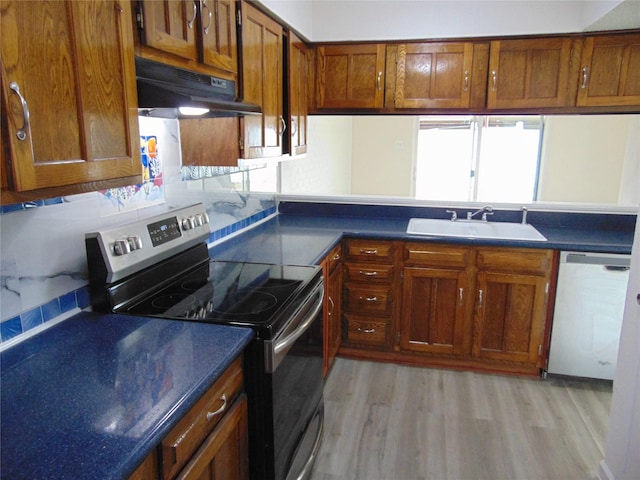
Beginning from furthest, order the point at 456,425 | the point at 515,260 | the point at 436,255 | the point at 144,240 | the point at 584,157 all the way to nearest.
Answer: the point at 584,157 → the point at 436,255 → the point at 515,260 → the point at 456,425 → the point at 144,240

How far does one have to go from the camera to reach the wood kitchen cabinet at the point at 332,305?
8.43 ft

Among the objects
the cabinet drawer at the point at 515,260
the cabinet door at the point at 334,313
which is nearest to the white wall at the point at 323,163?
the cabinet door at the point at 334,313

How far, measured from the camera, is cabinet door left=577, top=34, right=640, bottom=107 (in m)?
2.62

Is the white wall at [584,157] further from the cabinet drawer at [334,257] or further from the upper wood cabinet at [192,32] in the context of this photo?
the upper wood cabinet at [192,32]

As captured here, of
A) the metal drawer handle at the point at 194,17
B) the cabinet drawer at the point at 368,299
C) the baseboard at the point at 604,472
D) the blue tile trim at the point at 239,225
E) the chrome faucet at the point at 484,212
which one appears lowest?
the baseboard at the point at 604,472

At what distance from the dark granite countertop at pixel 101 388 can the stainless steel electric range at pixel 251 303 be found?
4.1 inches

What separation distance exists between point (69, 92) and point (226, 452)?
1.01m

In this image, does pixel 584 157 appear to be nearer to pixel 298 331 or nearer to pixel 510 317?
pixel 510 317

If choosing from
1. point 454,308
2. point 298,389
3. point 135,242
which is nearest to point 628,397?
point 454,308

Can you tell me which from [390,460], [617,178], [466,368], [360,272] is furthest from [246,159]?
[617,178]

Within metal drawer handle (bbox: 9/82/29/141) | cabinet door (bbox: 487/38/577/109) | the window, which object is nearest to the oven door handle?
metal drawer handle (bbox: 9/82/29/141)

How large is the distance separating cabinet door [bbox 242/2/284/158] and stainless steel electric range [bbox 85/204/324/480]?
1.38 ft

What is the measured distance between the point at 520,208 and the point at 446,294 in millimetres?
799

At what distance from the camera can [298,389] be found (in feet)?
5.72
